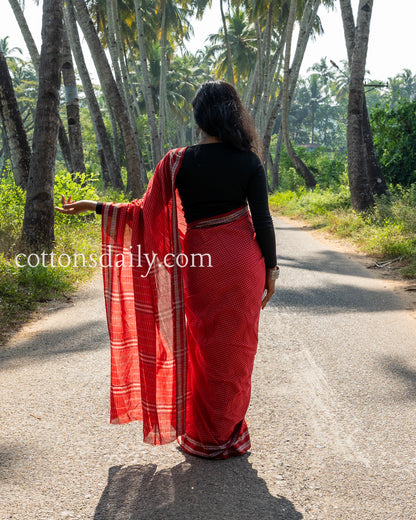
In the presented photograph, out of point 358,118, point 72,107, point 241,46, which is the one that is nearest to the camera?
point 358,118

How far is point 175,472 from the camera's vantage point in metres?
2.71

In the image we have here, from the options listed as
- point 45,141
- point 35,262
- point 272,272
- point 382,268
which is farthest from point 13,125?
point 272,272

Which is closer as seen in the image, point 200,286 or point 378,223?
point 200,286

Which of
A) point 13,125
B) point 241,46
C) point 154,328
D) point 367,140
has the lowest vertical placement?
point 154,328

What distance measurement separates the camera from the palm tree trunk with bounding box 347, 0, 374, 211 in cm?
1224

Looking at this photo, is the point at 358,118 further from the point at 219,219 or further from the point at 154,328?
the point at 154,328

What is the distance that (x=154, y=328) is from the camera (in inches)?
113

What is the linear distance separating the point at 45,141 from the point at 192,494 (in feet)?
21.5

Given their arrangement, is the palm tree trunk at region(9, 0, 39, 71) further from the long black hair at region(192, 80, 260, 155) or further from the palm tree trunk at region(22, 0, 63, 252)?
the long black hair at region(192, 80, 260, 155)

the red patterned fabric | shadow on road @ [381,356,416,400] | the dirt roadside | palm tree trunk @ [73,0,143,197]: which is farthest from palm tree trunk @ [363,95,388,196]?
the red patterned fabric

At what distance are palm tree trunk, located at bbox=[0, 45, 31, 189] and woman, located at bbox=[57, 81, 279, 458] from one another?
6.97 meters

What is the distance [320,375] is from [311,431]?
3.17ft

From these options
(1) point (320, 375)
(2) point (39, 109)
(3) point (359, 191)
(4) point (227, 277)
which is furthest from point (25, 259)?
(3) point (359, 191)

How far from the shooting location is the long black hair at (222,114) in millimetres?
2709
